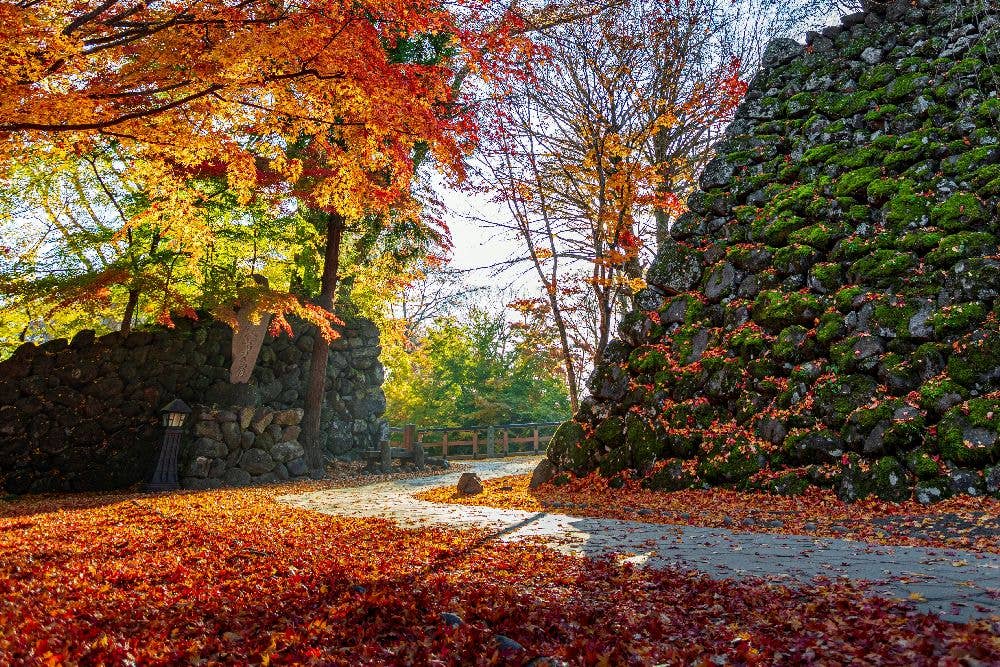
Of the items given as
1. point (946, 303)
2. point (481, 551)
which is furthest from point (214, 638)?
point (946, 303)

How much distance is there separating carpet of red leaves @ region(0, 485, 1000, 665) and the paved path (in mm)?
322

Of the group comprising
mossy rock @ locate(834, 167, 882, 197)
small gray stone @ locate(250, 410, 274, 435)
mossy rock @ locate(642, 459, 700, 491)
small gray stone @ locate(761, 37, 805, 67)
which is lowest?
mossy rock @ locate(642, 459, 700, 491)

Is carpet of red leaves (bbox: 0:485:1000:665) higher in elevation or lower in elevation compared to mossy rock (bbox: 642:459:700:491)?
lower

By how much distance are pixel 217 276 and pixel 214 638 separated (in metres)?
10.8

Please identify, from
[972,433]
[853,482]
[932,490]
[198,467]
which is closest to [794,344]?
[853,482]

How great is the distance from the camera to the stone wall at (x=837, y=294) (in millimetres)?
7445

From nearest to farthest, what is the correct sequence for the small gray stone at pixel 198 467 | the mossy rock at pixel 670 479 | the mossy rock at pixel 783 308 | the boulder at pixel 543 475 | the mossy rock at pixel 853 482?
the mossy rock at pixel 853 482 → the mossy rock at pixel 670 479 → the mossy rock at pixel 783 308 → the boulder at pixel 543 475 → the small gray stone at pixel 198 467

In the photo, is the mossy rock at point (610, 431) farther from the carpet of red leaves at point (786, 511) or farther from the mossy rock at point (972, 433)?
the mossy rock at point (972, 433)

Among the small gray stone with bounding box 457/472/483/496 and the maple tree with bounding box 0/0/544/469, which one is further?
the small gray stone with bounding box 457/472/483/496

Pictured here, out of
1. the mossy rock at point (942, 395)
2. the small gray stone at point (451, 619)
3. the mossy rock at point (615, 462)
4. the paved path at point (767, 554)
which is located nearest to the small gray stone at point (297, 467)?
the paved path at point (767, 554)

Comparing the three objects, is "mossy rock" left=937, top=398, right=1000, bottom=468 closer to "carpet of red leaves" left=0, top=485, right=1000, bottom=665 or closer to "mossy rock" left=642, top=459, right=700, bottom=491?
"mossy rock" left=642, top=459, right=700, bottom=491

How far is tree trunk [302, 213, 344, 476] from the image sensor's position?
14219 mm

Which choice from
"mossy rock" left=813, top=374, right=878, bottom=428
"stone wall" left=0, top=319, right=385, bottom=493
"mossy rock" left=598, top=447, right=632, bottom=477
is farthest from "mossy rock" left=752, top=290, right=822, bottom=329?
"stone wall" left=0, top=319, right=385, bottom=493

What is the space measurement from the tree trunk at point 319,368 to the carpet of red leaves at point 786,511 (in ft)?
19.2
